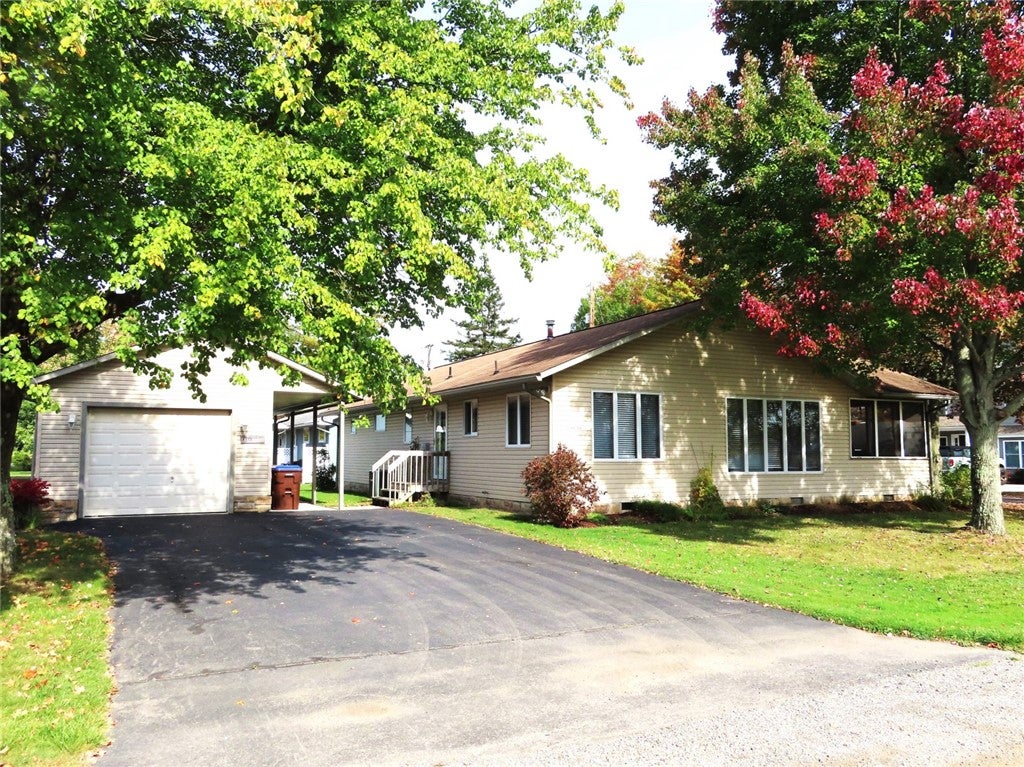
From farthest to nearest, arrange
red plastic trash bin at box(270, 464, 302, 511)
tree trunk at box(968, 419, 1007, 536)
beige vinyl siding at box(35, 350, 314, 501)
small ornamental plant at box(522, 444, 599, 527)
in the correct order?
red plastic trash bin at box(270, 464, 302, 511) → beige vinyl siding at box(35, 350, 314, 501) → small ornamental plant at box(522, 444, 599, 527) → tree trunk at box(968, 419, 1007, 536)

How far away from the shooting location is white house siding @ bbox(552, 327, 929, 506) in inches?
650

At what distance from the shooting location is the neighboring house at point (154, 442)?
15.8 m

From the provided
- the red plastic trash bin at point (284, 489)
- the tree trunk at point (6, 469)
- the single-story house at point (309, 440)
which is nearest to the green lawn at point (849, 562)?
the red plastic trash bin at point (284, 489)

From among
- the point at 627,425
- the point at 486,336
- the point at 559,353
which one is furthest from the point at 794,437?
the point at 486,336

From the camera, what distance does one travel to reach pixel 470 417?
1967cm

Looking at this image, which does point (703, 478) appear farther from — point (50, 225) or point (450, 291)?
point (50, 225)

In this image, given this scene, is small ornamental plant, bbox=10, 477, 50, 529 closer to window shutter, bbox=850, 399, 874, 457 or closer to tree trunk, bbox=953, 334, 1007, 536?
tree trunk, bbox=953, 334, 1007, 536

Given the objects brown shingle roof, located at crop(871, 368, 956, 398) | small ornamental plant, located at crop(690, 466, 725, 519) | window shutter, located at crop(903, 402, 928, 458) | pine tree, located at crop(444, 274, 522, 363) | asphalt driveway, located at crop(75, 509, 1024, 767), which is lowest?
asphalt driveway, located at crop(75, 509, 1024, 767)

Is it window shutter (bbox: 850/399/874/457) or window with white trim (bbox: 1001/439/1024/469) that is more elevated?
window shutter (bbox: 850/399/874/457)

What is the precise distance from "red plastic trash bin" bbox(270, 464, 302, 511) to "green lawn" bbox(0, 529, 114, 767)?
26.0 feet

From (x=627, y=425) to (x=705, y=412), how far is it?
2348mm

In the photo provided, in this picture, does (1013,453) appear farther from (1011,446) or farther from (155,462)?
(155,462)

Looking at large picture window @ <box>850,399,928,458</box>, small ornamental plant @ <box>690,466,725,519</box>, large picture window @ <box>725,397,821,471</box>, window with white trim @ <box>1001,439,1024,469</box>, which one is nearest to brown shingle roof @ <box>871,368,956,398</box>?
large picture window @ <box>850,399,928,458</box>

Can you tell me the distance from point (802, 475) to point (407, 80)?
49.1ft
